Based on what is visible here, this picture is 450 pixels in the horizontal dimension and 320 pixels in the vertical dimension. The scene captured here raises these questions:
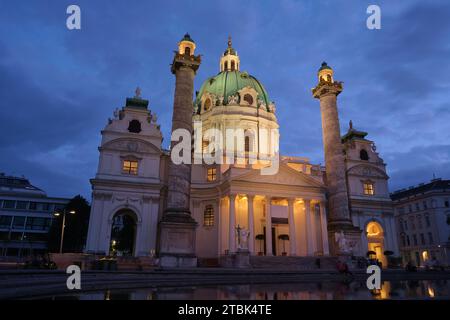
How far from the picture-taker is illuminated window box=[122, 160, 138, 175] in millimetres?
38450

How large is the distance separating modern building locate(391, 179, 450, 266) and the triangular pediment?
26.7 metres

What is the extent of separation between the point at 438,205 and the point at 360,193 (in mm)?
25314

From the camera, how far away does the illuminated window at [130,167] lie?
3845cm

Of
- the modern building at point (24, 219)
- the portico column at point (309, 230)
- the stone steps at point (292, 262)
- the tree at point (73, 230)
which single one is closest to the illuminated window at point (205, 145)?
the portico column at point (309, 230)

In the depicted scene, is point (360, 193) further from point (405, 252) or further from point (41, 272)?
point (41, 272)

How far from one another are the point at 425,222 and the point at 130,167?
55.9 meters

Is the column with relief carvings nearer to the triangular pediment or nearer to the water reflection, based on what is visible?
the triangular pediment

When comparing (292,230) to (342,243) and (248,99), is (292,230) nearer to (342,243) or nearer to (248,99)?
(342,243)

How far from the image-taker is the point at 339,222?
34906mm

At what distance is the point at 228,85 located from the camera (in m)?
57.6

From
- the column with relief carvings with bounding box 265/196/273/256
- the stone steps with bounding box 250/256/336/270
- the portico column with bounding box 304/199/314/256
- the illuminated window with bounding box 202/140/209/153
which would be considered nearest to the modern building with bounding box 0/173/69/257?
the illuminated window with bounding box 202/140/209/153

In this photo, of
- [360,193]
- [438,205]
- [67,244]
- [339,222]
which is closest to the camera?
[339,222]

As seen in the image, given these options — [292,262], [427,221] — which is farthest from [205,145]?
[427,221]
